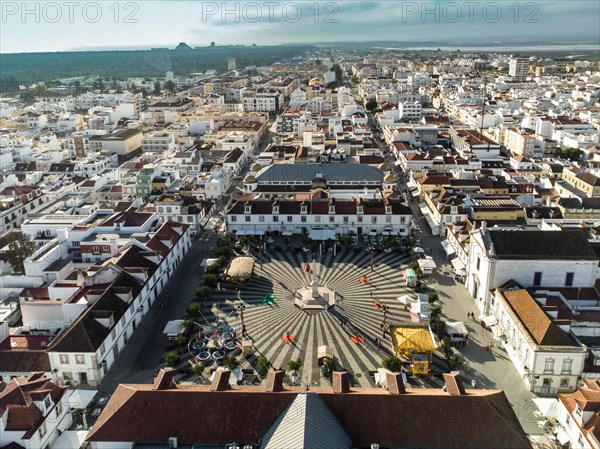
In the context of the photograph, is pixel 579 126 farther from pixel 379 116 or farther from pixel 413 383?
pixel 413 383

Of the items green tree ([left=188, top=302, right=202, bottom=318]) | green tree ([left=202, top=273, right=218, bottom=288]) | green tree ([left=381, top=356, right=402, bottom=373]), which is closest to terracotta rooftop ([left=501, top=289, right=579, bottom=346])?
green tree ([left=381, top=356, right=402, bottom=373])

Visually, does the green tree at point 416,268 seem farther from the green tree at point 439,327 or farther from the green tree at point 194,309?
the green tree at point 194,309

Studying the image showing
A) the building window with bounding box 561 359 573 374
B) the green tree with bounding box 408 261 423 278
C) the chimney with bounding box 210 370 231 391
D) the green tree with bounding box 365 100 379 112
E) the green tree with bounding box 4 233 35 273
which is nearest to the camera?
the chimney with bounding box 210 370 231 391

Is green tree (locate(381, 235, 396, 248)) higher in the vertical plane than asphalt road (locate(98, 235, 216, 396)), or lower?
higher

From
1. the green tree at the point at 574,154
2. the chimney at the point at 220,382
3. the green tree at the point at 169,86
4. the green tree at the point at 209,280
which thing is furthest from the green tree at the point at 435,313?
the green tree at the point at 169,86

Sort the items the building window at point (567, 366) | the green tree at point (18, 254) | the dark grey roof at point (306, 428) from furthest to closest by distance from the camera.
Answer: the green tree at point (18, 254) < the building window at point (567, 366) < the dark grey roof at point (306, 428)

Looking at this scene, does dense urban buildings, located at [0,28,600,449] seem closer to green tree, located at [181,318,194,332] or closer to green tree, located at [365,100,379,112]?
green tree, located at [181,318,194,332]

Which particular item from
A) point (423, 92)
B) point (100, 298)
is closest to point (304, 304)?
point (100, 298)
